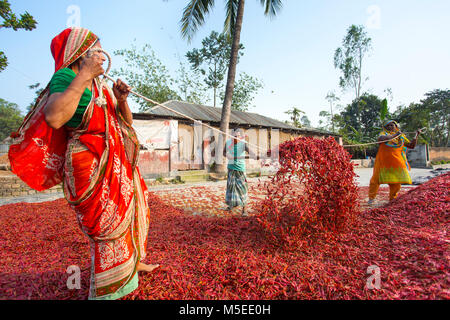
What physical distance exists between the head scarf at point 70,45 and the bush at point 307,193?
2374mm

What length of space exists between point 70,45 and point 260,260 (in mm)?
2634

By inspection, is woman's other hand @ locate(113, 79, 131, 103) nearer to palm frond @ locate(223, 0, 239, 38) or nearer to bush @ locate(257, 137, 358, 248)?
bush @ locate(257, 137, 358, 248)

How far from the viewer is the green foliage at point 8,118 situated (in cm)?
4342

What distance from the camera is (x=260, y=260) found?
Result: 254cm

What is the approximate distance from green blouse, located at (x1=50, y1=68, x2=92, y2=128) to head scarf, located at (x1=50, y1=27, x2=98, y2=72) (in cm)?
11

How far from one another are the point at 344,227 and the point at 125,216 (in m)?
2.87

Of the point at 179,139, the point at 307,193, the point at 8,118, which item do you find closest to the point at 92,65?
the point at 307,193

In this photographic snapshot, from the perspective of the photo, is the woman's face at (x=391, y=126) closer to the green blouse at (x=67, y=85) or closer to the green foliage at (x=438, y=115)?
the green blouse at (x=67, y=85)

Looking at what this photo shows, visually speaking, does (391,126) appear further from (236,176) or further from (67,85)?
(67,85)

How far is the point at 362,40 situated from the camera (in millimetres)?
31172

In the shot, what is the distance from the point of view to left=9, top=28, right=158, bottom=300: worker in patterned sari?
1.54 m

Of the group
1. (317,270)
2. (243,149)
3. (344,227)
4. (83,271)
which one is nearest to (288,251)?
(317,270)

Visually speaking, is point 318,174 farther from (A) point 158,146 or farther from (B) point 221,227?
(A) point 158,146

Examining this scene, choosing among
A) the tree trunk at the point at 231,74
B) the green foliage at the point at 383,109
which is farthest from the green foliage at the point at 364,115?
the tree trunk at the point at 231,74
